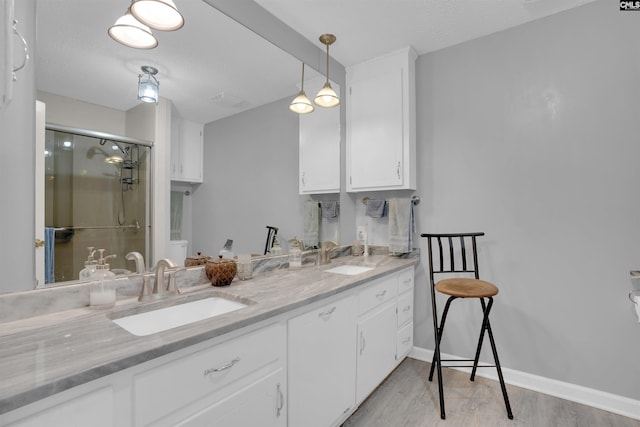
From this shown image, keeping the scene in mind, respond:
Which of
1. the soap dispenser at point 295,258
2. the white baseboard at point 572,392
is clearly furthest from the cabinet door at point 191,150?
the white baseboard at point 572,392

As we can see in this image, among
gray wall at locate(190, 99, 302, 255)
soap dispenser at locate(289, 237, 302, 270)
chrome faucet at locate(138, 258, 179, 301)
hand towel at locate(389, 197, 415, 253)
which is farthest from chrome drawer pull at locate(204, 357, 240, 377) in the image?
hand towel at locate(389, 197, 415, 253)

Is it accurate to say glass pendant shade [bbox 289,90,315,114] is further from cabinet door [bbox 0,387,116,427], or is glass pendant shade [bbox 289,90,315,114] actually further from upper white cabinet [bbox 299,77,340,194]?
cabinet door [bbox 0,387,116,427]

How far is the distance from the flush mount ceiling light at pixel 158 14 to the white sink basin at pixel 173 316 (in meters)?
1.23

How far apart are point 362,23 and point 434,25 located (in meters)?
0.53

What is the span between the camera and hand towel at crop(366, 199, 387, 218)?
2.71 metres

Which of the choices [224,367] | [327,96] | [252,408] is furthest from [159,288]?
[327,96]

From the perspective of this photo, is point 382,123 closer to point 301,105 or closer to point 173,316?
point 301,105

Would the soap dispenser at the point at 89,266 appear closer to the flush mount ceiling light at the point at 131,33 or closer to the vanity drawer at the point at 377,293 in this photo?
the flush mount ceiling light at the point at 131,33

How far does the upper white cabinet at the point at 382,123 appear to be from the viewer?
2498 mm

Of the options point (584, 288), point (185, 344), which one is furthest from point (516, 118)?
point (185, 344)

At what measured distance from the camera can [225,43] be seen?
1765 mm

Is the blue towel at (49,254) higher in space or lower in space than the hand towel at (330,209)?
lower

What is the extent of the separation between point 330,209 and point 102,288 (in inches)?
70.0

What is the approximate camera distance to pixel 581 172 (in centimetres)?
201
